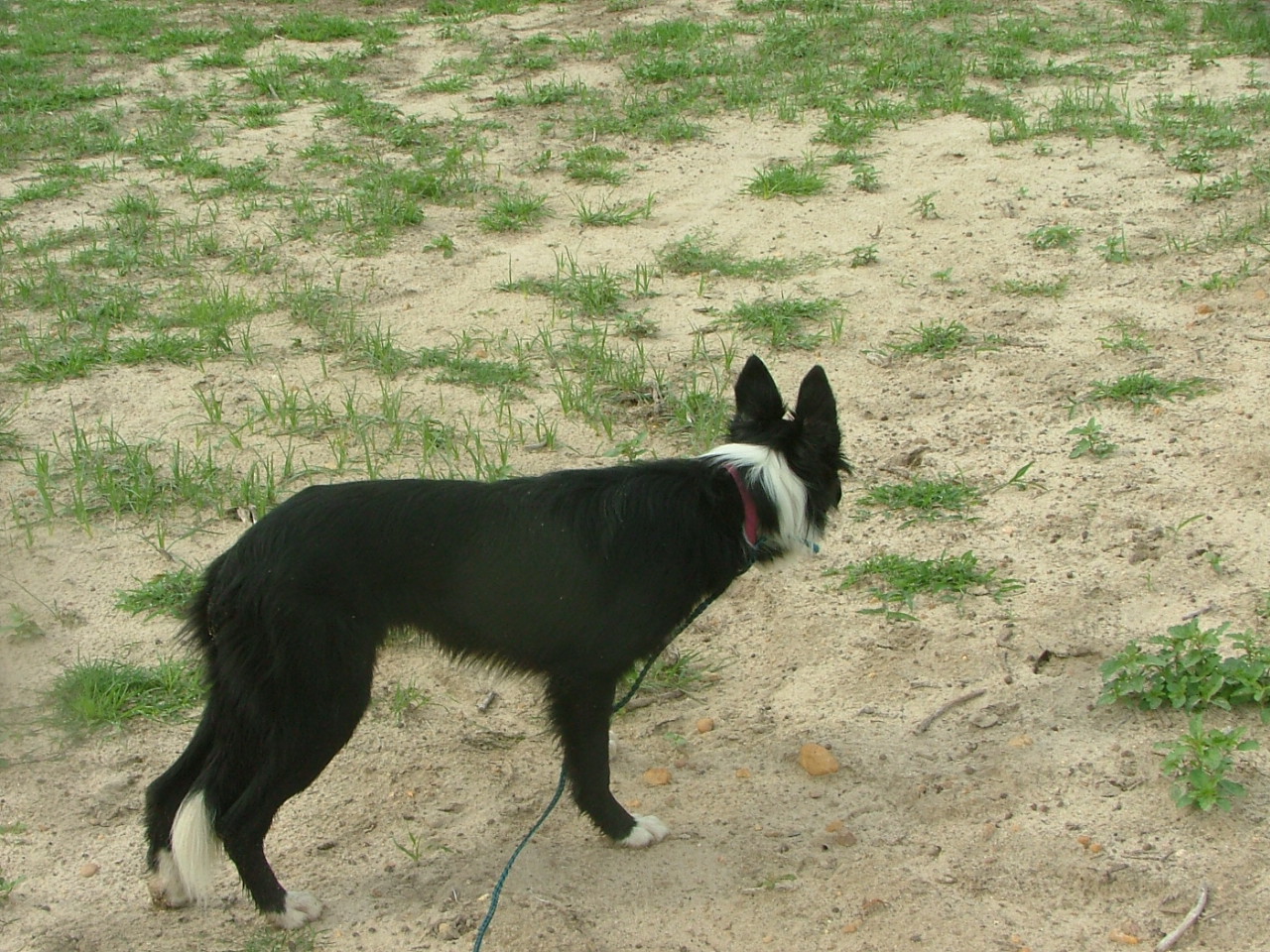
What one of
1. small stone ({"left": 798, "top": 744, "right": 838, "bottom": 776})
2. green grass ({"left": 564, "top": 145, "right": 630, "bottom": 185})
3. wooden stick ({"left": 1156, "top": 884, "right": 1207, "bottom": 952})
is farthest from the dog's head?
green grass ({"left": 564, "top": 145, "right": 630, "bottom": 185})

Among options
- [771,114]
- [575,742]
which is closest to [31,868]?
[575,742]

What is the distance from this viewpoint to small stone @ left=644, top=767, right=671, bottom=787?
3.77 m

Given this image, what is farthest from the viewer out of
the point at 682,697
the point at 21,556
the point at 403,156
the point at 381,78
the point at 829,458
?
the point at 381,78

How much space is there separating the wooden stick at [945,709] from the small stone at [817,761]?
0.28 meters

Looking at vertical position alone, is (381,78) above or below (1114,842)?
above

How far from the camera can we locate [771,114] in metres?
8.68

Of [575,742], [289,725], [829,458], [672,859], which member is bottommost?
[672,859]

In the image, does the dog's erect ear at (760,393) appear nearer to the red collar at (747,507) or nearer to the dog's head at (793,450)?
the dog's head at (793,450)

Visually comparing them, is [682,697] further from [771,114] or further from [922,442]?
[771,114]

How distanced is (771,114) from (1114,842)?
6.36 m

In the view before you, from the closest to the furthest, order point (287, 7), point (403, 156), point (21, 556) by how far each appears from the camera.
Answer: point (21, 556)
point (403, 156)
point (287, 7)

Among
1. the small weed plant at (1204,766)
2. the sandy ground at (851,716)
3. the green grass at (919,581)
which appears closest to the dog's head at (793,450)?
the sandy ground at (851,716)

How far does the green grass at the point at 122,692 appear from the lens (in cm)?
391

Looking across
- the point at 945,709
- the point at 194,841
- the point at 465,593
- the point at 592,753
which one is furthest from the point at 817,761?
the point at 194,841
